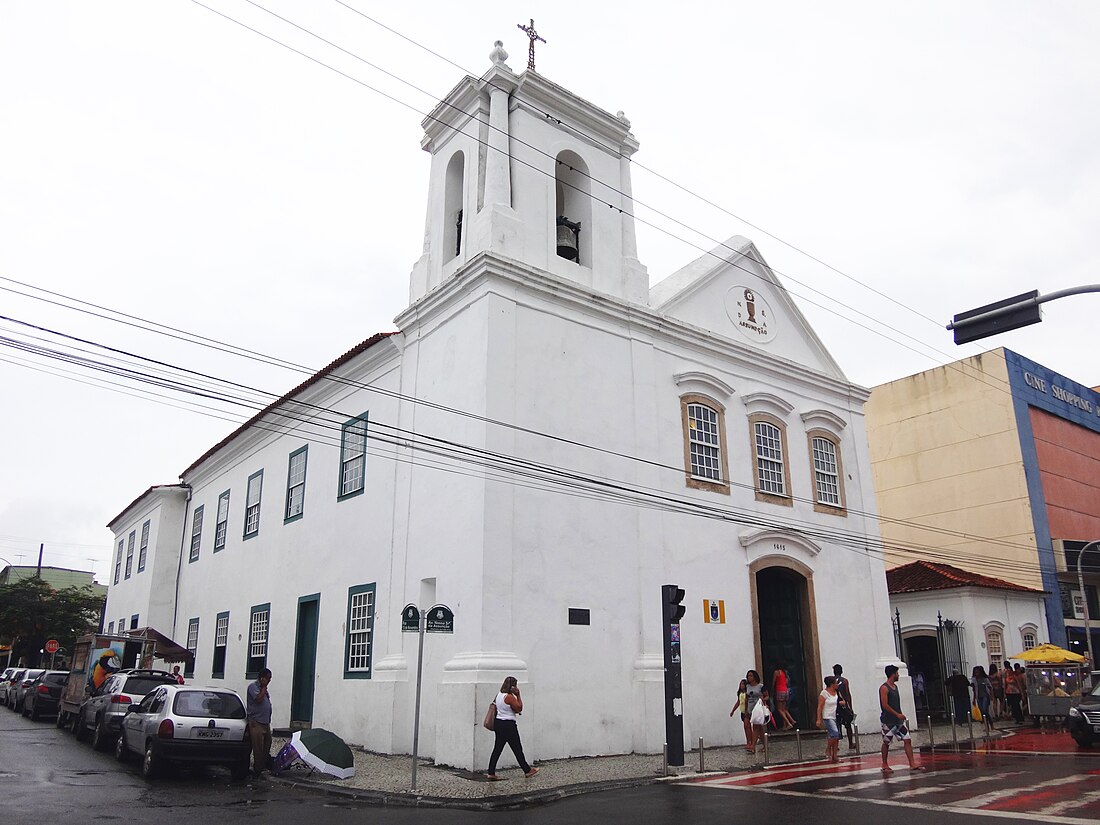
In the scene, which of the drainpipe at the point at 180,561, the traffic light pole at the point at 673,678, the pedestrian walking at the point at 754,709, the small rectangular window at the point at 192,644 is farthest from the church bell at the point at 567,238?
the drainpipe at the point at 180,561

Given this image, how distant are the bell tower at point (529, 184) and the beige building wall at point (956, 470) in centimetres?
1977

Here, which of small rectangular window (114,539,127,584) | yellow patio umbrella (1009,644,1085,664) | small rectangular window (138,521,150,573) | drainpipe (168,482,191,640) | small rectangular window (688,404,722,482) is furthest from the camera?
small rectangular window (114,539,127,584)

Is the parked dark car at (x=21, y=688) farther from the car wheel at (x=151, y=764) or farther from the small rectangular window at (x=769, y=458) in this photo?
the small rectangular window at (x=769, y=458)

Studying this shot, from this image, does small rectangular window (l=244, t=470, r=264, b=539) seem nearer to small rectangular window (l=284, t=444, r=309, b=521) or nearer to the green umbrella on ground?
small rectangular window (l=284, t=444, r=309, b=521)

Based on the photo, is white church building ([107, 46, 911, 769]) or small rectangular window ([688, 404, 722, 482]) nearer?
white church building ([107, 46, 911, 769])

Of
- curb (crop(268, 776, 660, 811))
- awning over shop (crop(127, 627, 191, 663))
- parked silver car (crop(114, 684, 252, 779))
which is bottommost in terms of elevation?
curb (crop(268, 776, 660, 811))

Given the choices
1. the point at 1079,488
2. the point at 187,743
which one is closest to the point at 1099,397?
the point at 1079,488

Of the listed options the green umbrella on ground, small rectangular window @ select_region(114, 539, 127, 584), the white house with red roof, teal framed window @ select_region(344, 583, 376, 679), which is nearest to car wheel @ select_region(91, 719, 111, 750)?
teal framed window @ select_region(344, 583, 376, 679)

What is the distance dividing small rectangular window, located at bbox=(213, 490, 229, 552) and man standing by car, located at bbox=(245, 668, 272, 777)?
13904 millimetres

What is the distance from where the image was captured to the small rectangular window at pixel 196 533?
97.5 feet

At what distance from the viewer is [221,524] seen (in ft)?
90.3

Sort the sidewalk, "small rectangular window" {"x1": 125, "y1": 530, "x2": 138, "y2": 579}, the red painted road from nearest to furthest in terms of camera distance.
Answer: the red painted road
the sidewalk
"small rectangular window" {"x1": 125, "y1": 530, "x2": 138, "y2": 579}

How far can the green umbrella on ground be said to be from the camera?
503 inches

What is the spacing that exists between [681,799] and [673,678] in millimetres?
3463
